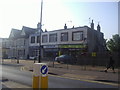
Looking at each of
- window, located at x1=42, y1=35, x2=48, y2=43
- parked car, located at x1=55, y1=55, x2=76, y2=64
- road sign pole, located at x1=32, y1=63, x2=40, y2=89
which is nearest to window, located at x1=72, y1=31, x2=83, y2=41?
parked car, located at x1=55, y1=55, x2=76, y2=64

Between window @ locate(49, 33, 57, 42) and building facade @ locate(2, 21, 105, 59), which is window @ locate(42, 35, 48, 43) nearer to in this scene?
building facade @ locate(2, 21, 105, 59)

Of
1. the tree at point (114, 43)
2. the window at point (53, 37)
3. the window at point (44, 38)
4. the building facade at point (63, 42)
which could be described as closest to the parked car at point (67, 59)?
the building facade at point (63, 42)

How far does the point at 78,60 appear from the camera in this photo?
90.4 ft

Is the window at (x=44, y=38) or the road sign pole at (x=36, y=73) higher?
the window at (x=44, y=38)

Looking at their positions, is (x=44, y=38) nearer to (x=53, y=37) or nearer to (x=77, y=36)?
(x=53, y=37)

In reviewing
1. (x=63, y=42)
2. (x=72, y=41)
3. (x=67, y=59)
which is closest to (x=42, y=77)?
(x=67, y=59)

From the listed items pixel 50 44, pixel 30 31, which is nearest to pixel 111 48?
pixel 50 44

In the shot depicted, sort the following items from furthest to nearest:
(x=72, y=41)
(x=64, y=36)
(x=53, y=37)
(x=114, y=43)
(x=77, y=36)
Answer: (x=114, y=43) < (x=53, y=37) < (x=64, y=36) < (x=72, y=41) < (x=77, y=36)

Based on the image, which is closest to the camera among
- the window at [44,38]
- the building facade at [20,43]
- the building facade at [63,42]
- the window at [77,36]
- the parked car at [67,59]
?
the parked car at [67,59]

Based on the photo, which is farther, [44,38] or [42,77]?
[44,38]

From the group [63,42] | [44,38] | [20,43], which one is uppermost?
[44,38]

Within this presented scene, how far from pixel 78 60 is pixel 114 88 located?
18.2m

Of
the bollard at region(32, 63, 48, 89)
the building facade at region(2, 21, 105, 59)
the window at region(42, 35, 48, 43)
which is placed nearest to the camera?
the bollard at region(32, 63, 48, 89)

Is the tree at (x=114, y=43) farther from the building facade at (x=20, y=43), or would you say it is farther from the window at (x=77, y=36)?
the building facade at (x=20, y=43)
